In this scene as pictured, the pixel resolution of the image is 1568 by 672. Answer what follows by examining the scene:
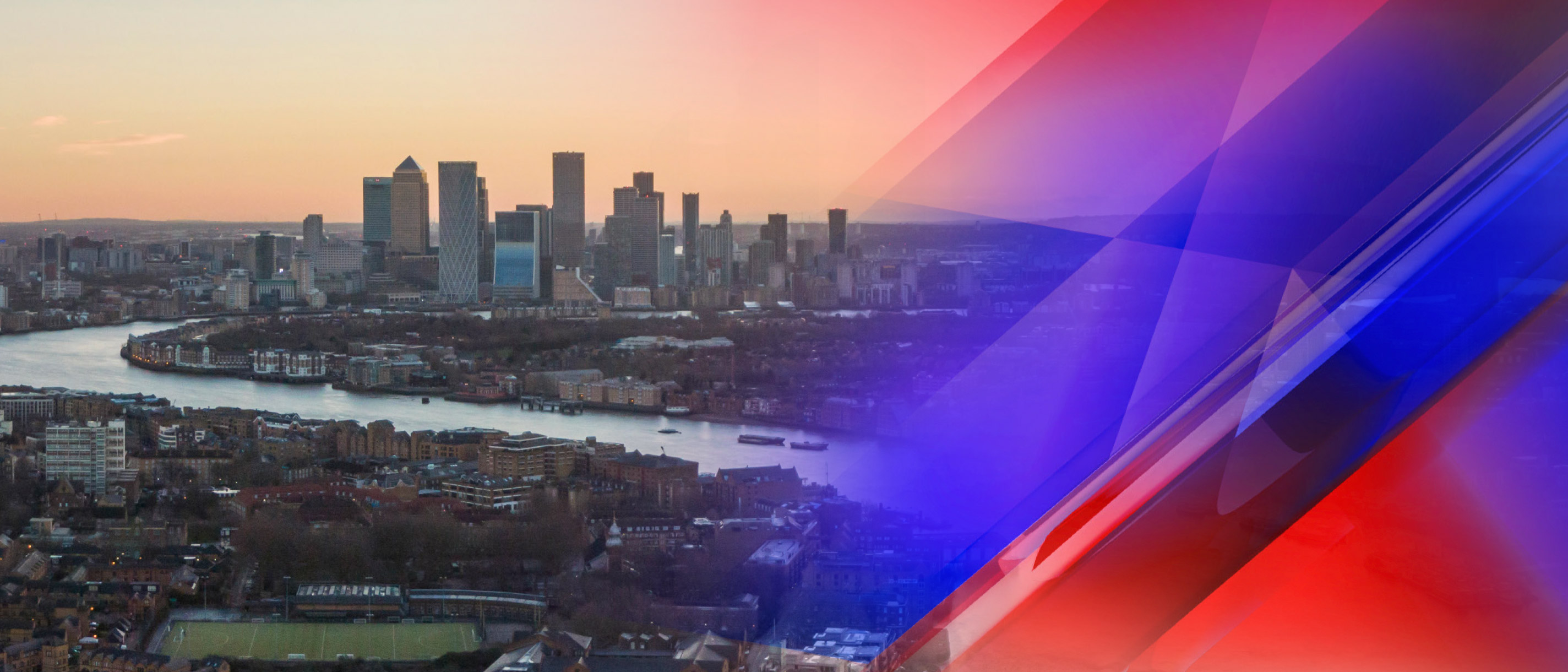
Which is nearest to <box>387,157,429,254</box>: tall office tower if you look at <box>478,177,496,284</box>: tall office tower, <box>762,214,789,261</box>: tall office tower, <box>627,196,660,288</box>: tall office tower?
Answer: <box>478,177,496,284</box>: tall office tower

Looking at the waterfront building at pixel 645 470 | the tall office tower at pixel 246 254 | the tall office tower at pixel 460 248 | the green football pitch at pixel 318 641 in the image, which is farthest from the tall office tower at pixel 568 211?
the tall office tower at pixel 246 254

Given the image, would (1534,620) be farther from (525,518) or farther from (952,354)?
(525,518)

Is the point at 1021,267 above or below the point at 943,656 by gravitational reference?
above

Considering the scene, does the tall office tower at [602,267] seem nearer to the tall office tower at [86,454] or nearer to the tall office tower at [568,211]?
the tall office tower at [568,211]

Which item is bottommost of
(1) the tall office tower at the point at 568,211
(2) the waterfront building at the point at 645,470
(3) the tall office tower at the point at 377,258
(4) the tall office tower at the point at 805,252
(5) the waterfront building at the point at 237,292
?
(2) the waterfront building at the point at 645,470

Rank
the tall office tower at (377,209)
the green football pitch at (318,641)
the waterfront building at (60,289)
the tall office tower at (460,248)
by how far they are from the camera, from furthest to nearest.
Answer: the waterfront building at (60,289), the tall office tower at (460,248), the tall office tower at (377,209), the green football pitch at (318,641)

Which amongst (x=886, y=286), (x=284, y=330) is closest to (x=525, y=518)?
(x=886, y=286)

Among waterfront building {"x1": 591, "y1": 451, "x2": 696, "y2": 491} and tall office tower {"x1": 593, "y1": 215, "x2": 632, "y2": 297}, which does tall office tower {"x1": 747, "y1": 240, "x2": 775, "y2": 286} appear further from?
tall office tower {"x1": 593, "y1": 215, "x2": 632, "y2": 297}

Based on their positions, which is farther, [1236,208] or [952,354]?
[952,354]
